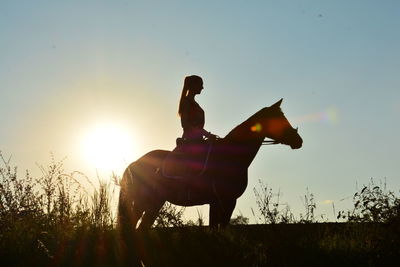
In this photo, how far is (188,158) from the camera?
31.4 ft

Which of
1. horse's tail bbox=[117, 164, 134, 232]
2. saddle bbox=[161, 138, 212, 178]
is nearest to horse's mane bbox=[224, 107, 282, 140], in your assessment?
saddle bbox=[161, 138, 212, 178]

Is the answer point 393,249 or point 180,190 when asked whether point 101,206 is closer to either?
point 180,190

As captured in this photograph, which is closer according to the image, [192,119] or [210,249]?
[210,249]

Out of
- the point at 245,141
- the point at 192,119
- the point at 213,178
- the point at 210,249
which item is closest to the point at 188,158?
the point at 213,178

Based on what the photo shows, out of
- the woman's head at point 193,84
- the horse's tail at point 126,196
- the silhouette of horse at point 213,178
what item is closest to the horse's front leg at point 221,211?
the silhouette of horse at point 213,178

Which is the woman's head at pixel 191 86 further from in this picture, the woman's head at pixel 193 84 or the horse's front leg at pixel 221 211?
the horse's front leg at pixel 221 211

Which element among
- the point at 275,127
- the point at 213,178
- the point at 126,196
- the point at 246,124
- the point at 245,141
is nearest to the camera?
the point at 213,178

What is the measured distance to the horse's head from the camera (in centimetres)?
985

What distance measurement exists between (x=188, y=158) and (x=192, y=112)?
85 centimetres

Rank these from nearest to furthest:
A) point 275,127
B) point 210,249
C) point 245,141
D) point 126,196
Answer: point 210,249, point 245,141, point 275,127, point 126,196

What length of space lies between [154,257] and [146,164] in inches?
149

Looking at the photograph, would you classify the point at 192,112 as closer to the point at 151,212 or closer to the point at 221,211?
the point at 221,211

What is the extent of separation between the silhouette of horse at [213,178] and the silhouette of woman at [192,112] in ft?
1.24

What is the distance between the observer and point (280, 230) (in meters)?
8.18
